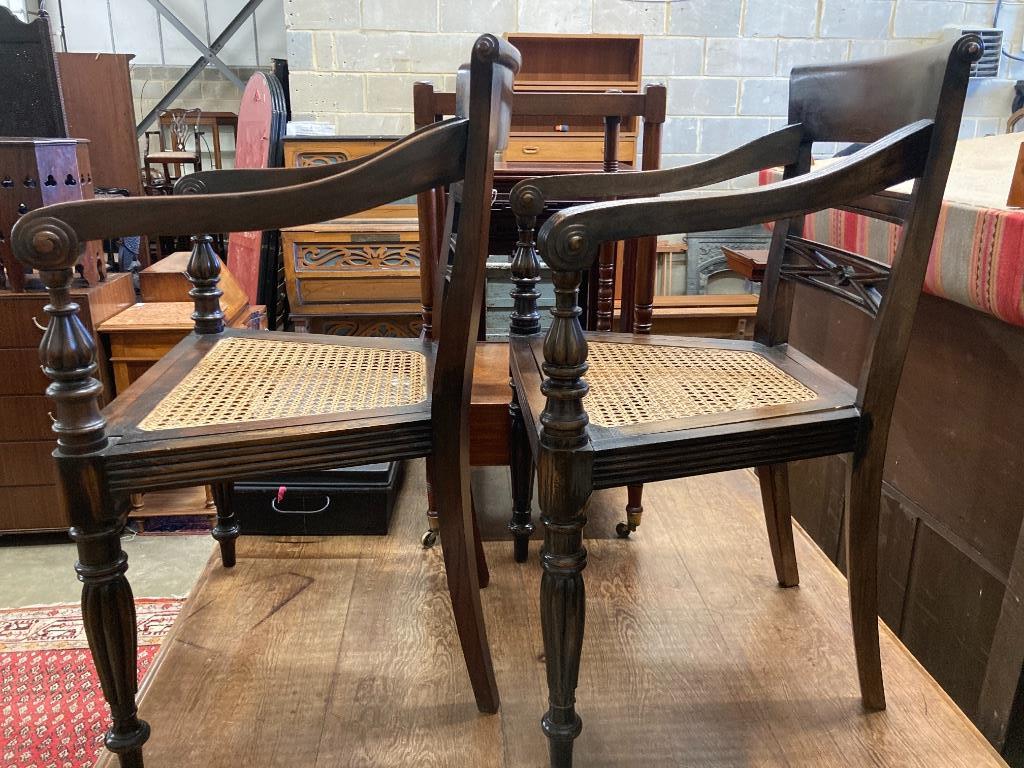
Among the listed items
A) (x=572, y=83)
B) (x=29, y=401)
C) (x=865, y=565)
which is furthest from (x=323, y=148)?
(x=865, y=565)

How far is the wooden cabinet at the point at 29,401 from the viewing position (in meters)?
2.16

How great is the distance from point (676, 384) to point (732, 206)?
0.31 meters


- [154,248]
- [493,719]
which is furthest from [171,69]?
[493,719]

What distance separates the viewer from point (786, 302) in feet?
4.16

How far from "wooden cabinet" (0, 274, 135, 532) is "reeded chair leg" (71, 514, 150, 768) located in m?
1.48

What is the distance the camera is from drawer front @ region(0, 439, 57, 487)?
229cm

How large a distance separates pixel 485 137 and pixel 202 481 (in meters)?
0.49

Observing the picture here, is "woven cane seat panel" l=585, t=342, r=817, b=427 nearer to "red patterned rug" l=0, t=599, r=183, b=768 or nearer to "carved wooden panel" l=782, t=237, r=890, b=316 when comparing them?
"carved wooden panel" l=782, t=237, r=890, b=316

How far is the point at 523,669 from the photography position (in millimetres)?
1183

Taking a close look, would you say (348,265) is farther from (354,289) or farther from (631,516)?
(631,516)

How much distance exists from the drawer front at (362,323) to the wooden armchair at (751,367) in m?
1.61

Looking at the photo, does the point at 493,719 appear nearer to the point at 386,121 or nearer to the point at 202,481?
the point at 202,481

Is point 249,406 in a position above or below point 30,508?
above

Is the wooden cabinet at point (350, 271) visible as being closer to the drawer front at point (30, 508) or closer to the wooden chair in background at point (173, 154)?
the drawer front at point (30, 508)
